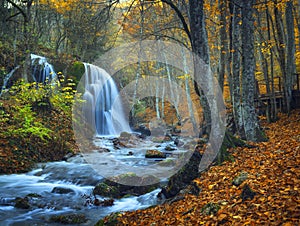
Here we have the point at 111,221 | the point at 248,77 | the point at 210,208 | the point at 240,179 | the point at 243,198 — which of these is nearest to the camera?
the point at 243,198

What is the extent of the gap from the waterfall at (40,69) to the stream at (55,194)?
9931 millimetres

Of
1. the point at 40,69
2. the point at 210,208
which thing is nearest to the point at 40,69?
the point at 40,69

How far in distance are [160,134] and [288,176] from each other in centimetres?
2252

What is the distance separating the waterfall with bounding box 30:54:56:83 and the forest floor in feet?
54.1

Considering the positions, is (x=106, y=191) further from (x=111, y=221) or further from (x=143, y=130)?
(x=143, y=130)

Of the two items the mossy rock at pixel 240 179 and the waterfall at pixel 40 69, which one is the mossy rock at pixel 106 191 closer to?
the mossy rock at pixel 240 179

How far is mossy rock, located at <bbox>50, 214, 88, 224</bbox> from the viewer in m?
6.68

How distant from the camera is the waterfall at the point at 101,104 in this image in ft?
72.5

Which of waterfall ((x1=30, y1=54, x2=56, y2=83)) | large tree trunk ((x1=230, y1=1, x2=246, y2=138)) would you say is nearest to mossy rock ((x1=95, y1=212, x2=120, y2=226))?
large tree trunk ((x1=230, y1=1, x2=246, y2=138))

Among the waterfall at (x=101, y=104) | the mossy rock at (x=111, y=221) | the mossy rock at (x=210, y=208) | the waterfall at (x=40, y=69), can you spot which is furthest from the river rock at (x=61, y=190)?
the waterfall at (x=40, y=69)

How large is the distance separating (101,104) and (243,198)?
806 inches

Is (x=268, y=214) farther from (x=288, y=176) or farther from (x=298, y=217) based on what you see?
(x=288, y=176)

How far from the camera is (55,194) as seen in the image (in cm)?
877

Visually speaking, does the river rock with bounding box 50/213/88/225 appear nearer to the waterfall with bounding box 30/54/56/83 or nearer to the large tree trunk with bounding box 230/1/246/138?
the large tree trunk with bounding box 230/1/246/138
